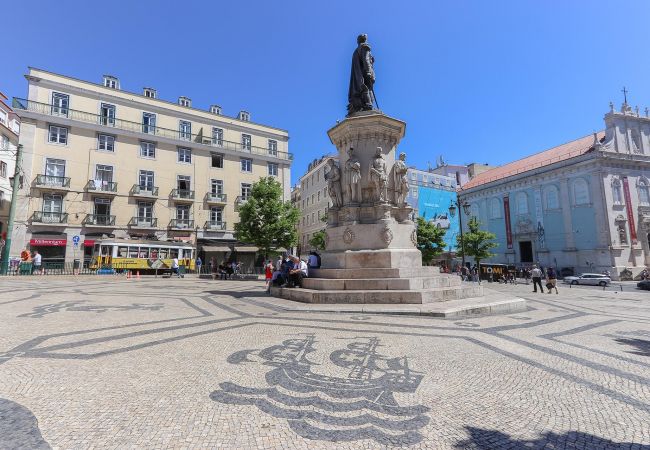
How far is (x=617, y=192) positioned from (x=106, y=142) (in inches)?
2282

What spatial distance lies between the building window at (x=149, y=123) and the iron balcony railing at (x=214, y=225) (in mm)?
11519

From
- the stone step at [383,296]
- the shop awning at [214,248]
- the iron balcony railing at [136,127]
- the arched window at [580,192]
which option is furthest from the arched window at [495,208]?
the stone step at [383,296]

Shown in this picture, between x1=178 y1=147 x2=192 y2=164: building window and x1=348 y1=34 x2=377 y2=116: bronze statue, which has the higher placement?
x1=178 y1=147 x2=192 y2=164: building window

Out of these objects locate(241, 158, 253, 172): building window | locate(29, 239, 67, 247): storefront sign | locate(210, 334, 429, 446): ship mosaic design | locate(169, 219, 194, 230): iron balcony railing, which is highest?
locate(241, 158, 253, 172): building window

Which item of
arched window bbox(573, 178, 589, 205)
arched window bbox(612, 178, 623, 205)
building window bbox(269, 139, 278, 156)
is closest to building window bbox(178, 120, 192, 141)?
building window bbox(269, 139, 278, 156)

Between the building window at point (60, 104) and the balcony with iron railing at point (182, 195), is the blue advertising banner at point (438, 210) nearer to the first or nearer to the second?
the balcony with iron railing at point (182, 195)

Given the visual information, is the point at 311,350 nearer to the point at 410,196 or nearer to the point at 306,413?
the point at 306,413

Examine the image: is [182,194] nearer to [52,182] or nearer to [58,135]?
[52,182]

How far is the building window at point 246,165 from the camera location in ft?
127

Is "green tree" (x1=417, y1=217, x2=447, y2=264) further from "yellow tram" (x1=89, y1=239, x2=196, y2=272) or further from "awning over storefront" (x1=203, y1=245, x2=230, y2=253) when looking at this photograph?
"yellow tram" (x1=89, y1=239, x2=196, y2=272)

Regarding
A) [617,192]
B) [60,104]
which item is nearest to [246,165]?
[60,104]

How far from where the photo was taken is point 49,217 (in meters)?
28.3

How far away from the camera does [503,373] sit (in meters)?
3.67

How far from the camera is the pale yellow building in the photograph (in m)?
28.2
